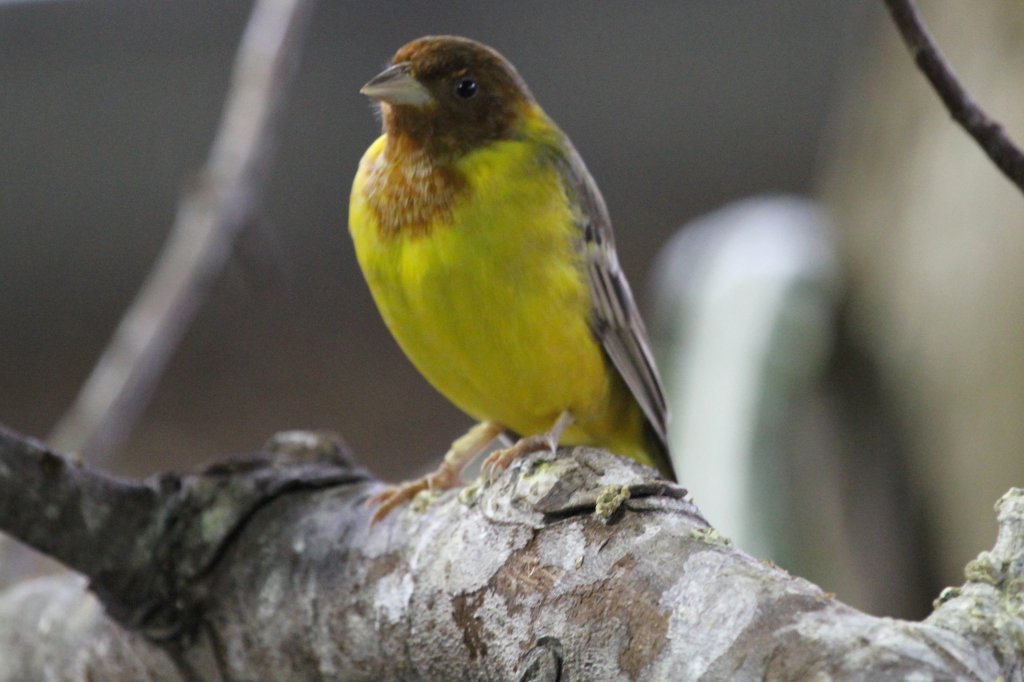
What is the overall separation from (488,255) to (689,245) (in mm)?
3648

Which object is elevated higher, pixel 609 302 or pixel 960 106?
pixel 960 106

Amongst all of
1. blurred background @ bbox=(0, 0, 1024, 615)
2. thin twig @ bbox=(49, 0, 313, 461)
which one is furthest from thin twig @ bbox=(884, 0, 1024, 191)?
blurred background @ bbox=(0, 0, 1024, 615)

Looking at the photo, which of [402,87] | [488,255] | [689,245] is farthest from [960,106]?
[689,245]

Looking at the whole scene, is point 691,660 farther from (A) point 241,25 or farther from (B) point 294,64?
(A) point 241,25

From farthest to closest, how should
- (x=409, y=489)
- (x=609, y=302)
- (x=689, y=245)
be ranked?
(x=689, y=245) → (x=609, y=302) → (x=409, y=489)

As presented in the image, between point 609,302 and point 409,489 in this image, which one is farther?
point 609,302

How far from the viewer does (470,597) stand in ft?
5.91

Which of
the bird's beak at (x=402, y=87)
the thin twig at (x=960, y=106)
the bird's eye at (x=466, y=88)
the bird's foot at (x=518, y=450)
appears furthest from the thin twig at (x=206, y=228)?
the thin twig at (x=960, y=106)

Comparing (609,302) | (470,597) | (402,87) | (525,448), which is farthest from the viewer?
(609,302)

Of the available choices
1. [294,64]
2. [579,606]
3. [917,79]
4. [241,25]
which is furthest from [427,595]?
[241,25]

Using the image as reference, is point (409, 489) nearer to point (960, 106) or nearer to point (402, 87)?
point (402, 87)

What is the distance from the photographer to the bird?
100 inches

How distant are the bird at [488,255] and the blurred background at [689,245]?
952 mm

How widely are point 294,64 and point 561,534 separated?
169 cm
